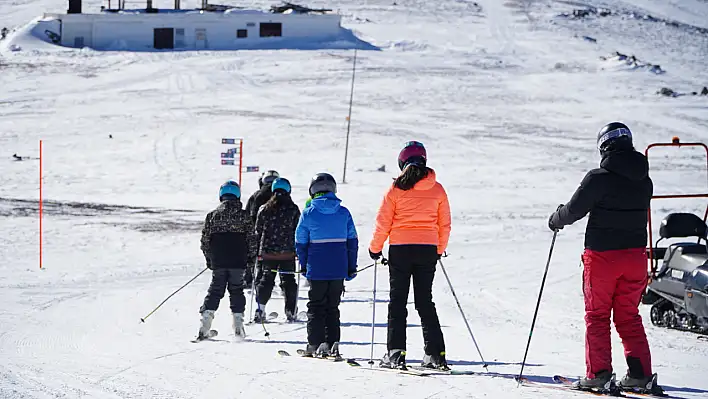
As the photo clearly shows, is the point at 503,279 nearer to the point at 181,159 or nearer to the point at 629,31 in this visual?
the point at 181,159

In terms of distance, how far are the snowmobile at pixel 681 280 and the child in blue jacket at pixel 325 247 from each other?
156 inches

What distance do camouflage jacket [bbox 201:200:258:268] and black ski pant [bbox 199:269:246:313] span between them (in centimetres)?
9

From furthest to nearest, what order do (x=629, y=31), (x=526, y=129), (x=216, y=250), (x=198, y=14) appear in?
(x=629, y=31), (x=198, y=14), (x=526, y=129), (x=216, y=250)

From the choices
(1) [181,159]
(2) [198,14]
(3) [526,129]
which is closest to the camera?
(1) [181,159]

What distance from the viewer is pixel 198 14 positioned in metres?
52.4

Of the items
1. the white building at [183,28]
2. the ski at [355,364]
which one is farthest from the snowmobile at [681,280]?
the white building at [183,28]

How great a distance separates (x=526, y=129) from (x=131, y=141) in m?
14.1

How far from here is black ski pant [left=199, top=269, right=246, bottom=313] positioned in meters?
9.11

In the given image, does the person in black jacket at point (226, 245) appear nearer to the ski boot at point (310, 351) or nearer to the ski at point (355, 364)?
the ski at point (355, 364)

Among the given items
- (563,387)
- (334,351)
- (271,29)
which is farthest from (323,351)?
(271,29)

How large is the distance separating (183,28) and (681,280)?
4523 centimetres

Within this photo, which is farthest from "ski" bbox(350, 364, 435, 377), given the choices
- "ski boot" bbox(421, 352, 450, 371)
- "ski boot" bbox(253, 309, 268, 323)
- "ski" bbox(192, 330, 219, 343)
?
"ski boot" bbox(253, 309, 268, 323)

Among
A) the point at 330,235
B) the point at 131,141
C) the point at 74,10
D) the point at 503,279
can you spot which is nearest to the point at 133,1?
the point at 74,10

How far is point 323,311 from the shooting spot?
7.80m
